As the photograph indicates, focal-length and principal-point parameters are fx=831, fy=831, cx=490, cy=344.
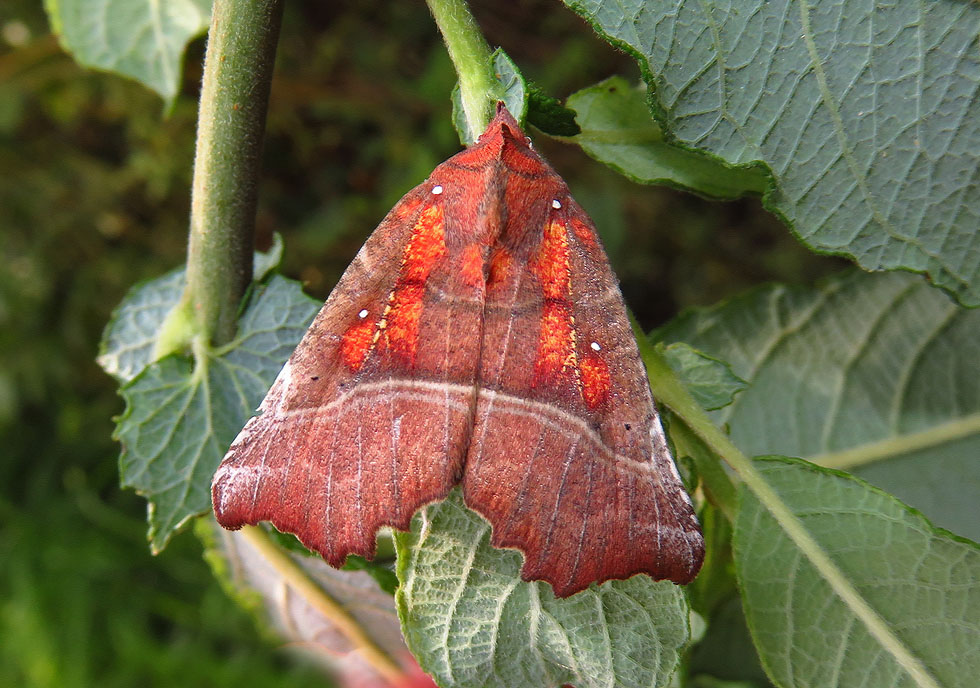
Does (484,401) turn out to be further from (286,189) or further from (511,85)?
(286,189)

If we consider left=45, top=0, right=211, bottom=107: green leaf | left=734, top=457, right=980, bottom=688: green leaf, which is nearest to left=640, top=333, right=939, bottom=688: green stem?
left=734, top=457, right=980, bottom=688: green leaf

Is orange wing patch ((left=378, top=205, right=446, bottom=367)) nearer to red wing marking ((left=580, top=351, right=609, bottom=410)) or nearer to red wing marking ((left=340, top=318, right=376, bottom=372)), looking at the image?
red wing marking ((left=340, top=318, right=376, bottom=372))

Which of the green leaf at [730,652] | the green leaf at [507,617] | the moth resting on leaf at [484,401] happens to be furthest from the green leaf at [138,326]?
the green leaf at [730,652]

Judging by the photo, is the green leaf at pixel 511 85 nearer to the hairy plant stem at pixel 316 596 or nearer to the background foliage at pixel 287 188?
the hairy plant stem at pixel 316 596

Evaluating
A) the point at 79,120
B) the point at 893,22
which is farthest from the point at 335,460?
the point at 79,120

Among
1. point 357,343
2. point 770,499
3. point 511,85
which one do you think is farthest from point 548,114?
point 770,499

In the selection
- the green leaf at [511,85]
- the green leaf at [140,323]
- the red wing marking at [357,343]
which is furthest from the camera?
the green leaf at [140,323]
